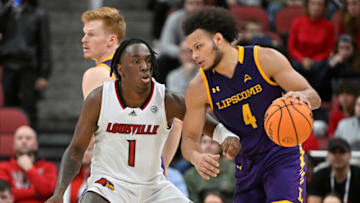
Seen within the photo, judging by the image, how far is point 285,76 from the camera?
4816 mm

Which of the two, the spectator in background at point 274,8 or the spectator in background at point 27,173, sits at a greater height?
the spectator in background at point 274,8

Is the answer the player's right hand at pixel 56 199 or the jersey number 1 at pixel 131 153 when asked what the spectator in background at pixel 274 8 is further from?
the player's right hand at pixel 56 199

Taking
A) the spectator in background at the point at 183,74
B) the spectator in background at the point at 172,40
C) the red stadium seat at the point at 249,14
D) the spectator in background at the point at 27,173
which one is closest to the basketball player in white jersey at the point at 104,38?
the spectator in background at the point at 27,173

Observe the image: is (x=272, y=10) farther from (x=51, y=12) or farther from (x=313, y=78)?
(x=51, y=12)

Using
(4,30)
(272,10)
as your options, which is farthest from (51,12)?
(272,10)

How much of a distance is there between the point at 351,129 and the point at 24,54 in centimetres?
450

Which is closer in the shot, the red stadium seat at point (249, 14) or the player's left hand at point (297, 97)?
the player's left hand at point (297, 97)

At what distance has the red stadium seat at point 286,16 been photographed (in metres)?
10.8

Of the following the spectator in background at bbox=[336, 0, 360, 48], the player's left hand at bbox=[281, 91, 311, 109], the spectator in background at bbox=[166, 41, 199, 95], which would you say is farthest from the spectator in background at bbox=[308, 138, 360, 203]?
the player's left hand at bbox=[281, 91, 311, 109]

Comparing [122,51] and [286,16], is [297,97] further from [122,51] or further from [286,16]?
[286,16]

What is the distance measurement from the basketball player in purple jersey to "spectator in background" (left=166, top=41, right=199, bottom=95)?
389 centimetres

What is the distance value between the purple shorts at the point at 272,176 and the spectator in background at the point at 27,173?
3310mm

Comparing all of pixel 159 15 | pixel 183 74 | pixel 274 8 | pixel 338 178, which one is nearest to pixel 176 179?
pixel 338 178

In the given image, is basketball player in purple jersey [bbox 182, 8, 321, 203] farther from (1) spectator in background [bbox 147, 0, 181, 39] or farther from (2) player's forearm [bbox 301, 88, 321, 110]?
(1) spectator in background [bbox 147, 0, 181, 39]
